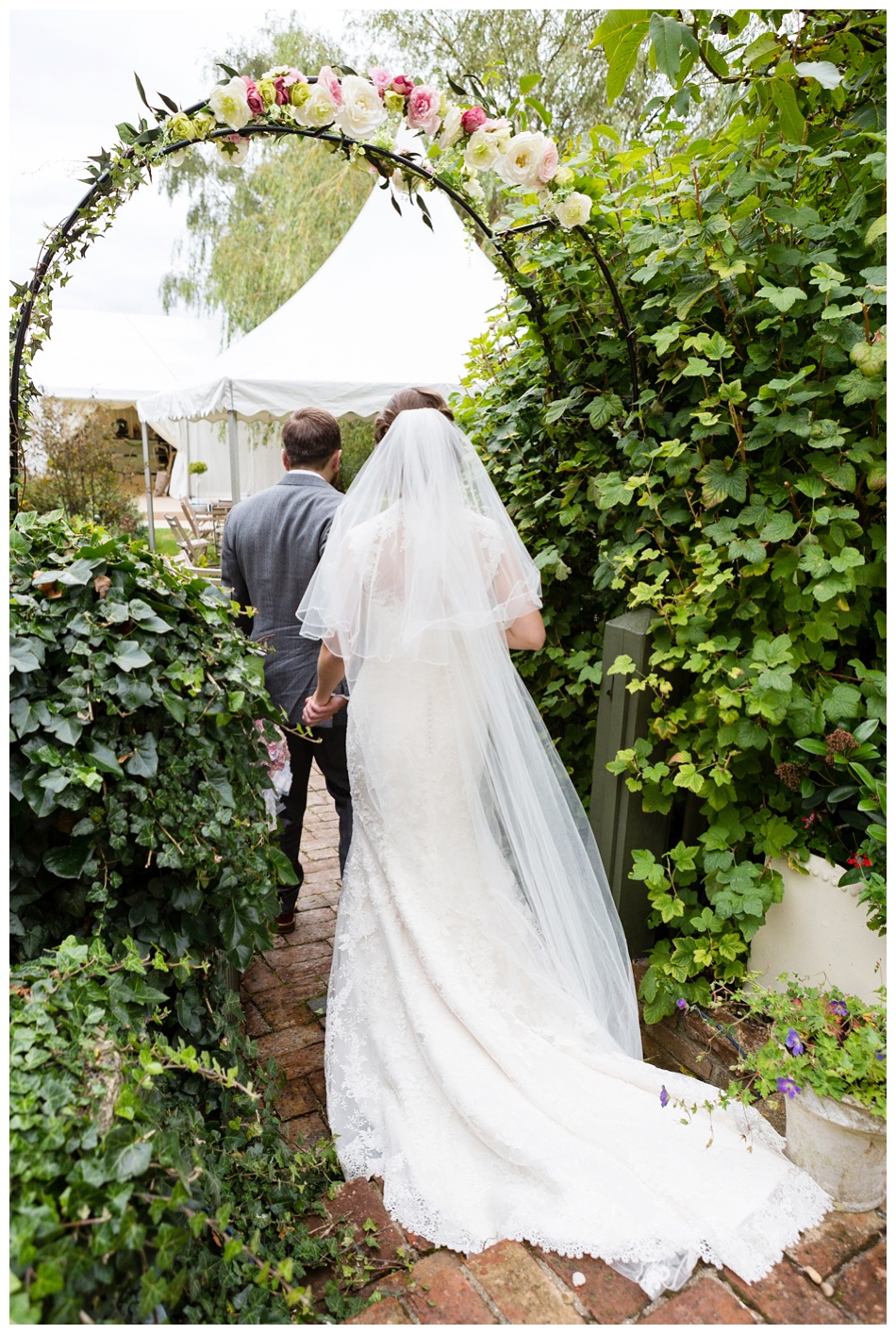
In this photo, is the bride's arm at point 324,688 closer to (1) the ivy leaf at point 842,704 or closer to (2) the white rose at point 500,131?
(1) the ivy leaf at point 842,704

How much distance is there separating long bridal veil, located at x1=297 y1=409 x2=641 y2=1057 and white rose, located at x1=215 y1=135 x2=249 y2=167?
3.36 feet

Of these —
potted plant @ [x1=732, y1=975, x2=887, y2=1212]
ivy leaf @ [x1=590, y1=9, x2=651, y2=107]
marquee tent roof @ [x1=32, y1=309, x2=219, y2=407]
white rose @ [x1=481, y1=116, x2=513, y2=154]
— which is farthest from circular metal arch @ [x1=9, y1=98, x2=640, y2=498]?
marquee tent roof @ [x1=32, y1=309, x2=219, y2=407]

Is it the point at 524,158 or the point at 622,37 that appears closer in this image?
the point at 622,37

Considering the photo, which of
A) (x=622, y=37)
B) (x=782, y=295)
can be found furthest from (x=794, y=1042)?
(x=622, y=37)

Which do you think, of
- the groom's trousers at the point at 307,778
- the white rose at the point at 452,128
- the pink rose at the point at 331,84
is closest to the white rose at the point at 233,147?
the pink rose at the point at 331,84

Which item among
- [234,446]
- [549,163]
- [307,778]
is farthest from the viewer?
[234,446]

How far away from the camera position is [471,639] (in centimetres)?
259

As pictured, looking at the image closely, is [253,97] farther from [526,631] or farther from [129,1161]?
[129,1161]

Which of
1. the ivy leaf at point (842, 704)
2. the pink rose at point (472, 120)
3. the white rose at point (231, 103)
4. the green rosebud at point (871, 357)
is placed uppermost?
the pink rose at point (472, 120)

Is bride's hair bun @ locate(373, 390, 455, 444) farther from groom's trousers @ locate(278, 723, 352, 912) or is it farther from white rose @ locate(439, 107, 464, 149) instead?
groom's trousers @ locate(278, 723, 352, 912)

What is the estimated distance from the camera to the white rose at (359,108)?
252 centimetres

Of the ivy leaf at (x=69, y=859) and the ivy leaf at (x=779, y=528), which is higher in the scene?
the ivy leaf at (x=779, y=528)

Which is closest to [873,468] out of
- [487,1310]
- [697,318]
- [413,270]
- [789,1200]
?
[697,318]

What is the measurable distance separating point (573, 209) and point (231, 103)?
1.08m
